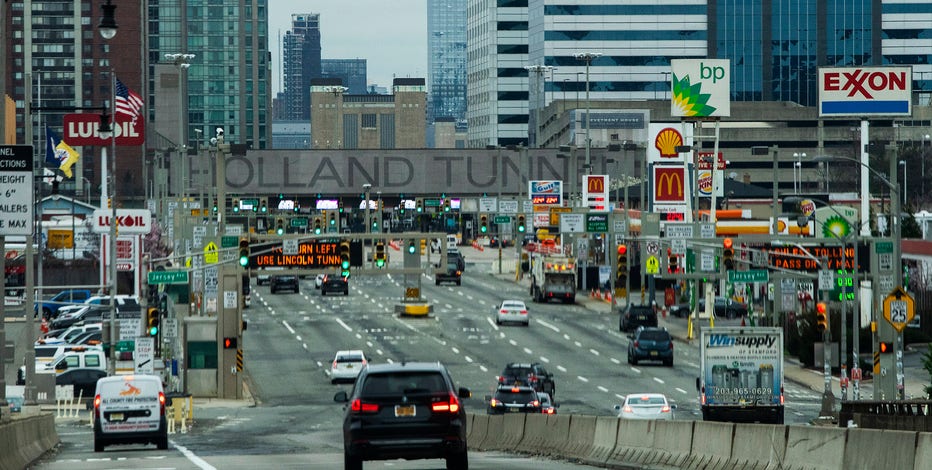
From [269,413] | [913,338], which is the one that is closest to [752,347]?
[269,413]

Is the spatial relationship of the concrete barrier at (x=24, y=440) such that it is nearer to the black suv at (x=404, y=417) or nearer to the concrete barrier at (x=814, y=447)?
the black suv at (x=404, y=417)

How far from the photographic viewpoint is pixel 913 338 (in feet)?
261

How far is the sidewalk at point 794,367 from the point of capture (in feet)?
219

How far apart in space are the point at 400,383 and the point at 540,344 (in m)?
60.1

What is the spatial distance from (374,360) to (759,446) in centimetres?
5180

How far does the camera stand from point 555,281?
4129 inches

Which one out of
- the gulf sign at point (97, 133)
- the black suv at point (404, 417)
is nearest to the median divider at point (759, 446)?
the black suv at point (404, 417)

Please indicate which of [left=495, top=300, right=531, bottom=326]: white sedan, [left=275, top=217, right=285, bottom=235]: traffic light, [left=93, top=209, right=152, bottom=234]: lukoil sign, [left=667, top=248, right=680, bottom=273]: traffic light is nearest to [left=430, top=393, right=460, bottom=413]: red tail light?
[left=93, top=209, right=152, bottom=234]: lukoil sign

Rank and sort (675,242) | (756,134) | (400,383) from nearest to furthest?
(400,383) → (675,242) → (756,134)

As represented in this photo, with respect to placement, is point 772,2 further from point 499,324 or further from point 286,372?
point 286,372

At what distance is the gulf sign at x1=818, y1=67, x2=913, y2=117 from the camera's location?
79875 mm

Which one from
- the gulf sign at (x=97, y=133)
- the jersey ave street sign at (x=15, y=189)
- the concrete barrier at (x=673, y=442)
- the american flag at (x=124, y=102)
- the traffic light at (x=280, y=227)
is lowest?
the concrete barrier at (x=673, y=442)

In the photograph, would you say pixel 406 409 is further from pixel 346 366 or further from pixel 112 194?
pixel 346 366

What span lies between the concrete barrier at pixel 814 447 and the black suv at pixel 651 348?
5234 cm
